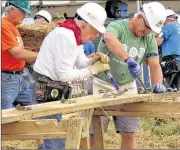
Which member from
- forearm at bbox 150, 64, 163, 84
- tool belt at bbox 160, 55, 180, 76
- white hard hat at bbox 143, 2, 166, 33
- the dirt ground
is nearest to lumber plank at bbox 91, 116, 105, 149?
forearm at bbox 150, 64, 163, 84

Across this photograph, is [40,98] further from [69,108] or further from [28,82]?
[28,82]

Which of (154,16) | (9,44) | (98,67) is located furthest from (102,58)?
(9,44)

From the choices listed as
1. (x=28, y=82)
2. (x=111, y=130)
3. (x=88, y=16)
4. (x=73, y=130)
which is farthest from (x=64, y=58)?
(x=111, y=130)

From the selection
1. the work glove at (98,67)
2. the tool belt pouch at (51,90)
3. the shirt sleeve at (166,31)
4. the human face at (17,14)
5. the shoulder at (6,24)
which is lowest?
the tool belt pouch at (51,90)

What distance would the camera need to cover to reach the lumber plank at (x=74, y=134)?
12.7 feet

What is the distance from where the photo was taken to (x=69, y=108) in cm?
418

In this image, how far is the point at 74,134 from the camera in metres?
3.88

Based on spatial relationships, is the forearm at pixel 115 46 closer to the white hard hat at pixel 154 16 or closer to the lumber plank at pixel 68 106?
the white hard hat at pixel 154 16

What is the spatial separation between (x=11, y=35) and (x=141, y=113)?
1610 millimetres

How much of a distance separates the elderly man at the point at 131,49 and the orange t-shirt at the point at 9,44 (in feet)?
3.00

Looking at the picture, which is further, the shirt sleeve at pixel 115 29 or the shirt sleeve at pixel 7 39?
the shirt sleeve at pixel 7 39

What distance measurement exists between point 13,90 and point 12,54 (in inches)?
16.9

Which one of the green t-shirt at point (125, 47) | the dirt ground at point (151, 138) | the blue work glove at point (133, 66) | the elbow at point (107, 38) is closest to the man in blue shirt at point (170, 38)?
the dirt ground at point (151, 138)

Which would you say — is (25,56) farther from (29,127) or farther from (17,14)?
(29,127)
